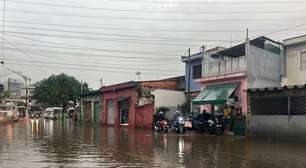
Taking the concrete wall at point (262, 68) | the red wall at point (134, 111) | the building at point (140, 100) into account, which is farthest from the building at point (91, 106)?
the concrete wall at point (262, 68)

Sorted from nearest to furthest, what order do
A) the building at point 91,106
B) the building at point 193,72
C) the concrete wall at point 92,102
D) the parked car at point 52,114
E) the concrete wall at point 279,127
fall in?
the concrete wall at point 279,127
the building at point 193,72
the concrete wall at point 92,102
the building at point 91,106
the parked car at point 52,114

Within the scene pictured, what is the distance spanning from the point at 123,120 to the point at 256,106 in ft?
70.7

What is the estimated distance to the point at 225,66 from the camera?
105 feet

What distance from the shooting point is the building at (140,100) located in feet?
138

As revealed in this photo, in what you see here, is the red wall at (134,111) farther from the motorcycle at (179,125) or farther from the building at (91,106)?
the motorcycle at (179,125)

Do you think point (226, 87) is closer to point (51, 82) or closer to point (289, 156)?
point (289, 156)

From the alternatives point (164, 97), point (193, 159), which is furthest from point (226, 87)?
point (193, 159)

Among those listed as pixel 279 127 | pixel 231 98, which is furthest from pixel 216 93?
pixel 279 127

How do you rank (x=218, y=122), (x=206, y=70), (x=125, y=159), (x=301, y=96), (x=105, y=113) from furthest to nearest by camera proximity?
(x=105, y=113) → (x=206, y=70) → (x=218, y=122) → (x=301, y=96) → (x=125, y=159)

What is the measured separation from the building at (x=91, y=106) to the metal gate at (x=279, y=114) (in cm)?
2948

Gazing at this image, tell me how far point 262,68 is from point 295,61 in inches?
96.6

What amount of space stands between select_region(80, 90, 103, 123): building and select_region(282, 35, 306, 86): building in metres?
27.0

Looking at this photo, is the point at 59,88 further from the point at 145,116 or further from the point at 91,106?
the point at 145,116

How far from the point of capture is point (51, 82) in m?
105
